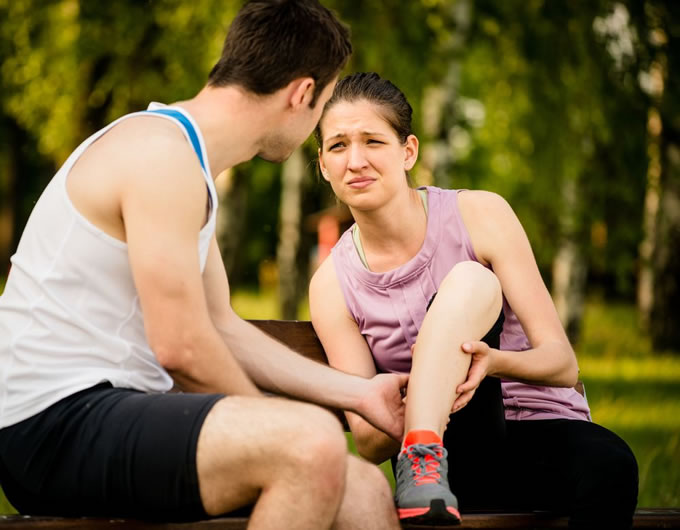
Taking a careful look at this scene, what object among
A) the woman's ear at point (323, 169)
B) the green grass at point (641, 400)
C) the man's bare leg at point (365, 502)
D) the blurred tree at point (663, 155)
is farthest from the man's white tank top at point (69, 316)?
the blurred tree at point (663, 155)

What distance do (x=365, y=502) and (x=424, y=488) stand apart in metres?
0.17

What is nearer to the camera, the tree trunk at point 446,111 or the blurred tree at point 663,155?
the blurred tree at point 663,155

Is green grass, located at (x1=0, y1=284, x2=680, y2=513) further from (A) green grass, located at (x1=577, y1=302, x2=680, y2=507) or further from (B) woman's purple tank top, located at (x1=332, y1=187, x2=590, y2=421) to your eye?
(B) woman's purple tank top, located at (x1=332, y1=187, x2=590, y2=421)

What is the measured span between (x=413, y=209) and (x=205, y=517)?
59.6 inches

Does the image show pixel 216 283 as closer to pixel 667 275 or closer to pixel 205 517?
pixel 205 517

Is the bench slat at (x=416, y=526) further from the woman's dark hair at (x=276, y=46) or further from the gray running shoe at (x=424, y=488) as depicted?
the woman's dark hair at (x=276, y=46)

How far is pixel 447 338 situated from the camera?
9.73 ft

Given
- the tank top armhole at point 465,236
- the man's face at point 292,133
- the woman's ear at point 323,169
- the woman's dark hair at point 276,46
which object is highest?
the woman's dark hair at point 276,46


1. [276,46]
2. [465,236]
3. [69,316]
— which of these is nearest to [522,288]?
[465,236]

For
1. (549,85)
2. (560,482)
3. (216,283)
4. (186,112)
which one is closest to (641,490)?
(560,482)

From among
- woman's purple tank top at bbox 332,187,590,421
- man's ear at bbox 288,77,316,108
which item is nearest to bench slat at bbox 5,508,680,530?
woman's purple tank top at bbox 332,187,590,421

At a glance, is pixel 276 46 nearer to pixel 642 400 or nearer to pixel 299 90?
pixel 299 90

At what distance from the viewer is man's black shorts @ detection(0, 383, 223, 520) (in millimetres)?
2301

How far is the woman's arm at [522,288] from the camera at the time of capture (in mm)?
3264
